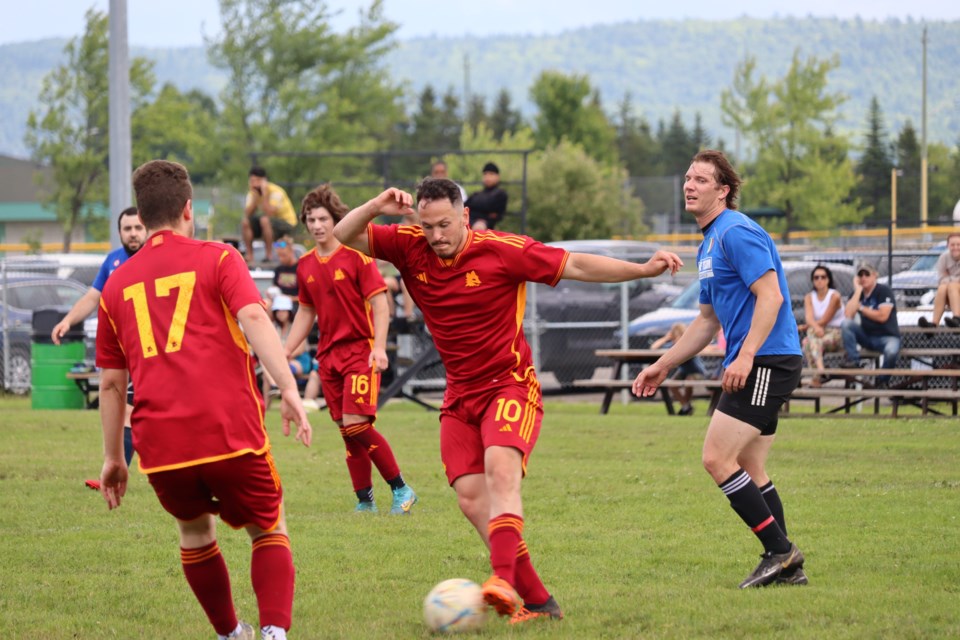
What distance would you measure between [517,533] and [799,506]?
386cm

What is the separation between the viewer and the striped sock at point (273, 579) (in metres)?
4.81

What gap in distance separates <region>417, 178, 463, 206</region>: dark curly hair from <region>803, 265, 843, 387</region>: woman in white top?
36.9 feet

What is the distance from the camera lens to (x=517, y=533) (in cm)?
555

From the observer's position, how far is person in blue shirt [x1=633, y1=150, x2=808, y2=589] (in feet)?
20.4

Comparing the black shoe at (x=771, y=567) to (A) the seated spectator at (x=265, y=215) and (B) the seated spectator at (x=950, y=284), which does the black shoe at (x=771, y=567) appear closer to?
(B) the seated spectator at (x=950, y=284)

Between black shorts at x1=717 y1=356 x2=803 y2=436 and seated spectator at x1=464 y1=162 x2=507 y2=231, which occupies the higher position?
seated spectator at x1=464 y1=162 x2=507 y2=231

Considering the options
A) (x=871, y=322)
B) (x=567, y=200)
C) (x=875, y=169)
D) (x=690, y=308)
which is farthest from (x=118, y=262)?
(x=875, y=169)

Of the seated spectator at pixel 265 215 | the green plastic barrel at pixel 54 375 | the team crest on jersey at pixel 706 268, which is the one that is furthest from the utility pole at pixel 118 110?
the team crest on jersey at pixel 706 268

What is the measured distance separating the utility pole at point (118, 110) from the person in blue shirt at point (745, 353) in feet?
42.9

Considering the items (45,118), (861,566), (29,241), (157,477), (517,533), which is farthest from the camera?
(29,241)

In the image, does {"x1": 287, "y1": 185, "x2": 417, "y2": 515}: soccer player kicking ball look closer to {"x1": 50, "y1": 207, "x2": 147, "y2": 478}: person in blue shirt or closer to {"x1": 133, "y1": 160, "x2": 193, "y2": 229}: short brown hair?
{"x1": 50, "y1": 207, "x2": 147, "y2": 478}: person in blue shirt

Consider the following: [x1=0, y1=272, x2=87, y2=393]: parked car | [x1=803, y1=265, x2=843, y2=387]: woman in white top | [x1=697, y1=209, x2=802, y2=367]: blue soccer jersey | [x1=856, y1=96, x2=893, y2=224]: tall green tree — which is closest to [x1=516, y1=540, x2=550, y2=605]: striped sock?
[x1=697, y1=209, x2=802, y2=367]: blue soccer jersey

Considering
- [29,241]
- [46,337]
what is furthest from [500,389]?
[29,241]

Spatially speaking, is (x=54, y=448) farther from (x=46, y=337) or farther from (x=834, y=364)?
(x=834, y=364)
